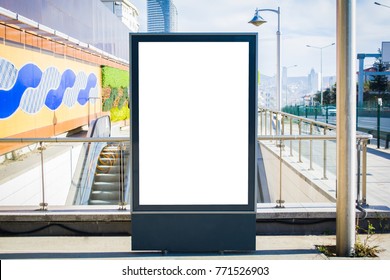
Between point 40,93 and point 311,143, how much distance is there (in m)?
9.17

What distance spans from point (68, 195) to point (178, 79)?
5.10 m

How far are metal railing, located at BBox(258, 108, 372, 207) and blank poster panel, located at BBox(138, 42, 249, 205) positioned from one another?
1.44 metres

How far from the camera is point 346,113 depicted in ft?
16.5

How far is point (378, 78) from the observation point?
73188 mm

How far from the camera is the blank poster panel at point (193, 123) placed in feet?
16.0

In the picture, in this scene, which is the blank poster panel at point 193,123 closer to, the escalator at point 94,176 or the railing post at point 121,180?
the railing post at point 121,180

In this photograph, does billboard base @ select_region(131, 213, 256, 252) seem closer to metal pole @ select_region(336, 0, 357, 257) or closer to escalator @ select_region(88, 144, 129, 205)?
metal pole @ select_region(336, 0, 357, 257)

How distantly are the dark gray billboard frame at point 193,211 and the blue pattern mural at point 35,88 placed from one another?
8.32 m

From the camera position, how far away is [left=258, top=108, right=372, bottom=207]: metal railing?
6324mm

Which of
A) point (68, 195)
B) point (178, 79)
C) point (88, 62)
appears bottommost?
point (68, 195)

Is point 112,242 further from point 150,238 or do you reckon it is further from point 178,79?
point 178,79

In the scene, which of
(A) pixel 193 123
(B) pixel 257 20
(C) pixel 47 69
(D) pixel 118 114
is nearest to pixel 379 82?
(D) pixel 118 114

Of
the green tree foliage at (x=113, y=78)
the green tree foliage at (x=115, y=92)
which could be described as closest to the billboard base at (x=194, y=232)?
the green tree foliage at (x=113, y=78)

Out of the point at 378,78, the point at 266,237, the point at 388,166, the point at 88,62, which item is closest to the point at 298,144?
the point at 388,166
